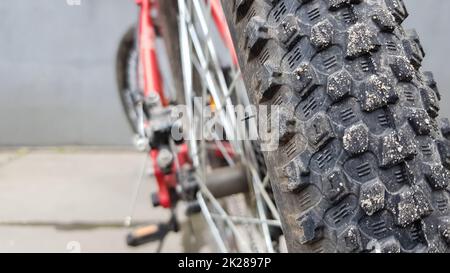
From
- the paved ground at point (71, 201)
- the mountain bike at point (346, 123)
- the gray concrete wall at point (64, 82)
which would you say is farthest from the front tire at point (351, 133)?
the gray concrete wall at point (64, 82)

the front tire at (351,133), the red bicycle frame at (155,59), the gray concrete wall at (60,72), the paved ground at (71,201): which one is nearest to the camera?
the front tire at (351,133)

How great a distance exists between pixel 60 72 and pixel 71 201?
3.08ft

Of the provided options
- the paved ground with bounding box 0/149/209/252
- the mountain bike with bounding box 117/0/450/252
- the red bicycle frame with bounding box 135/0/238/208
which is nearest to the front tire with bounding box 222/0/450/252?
the mountain bike with bounding box 117/0/450/252

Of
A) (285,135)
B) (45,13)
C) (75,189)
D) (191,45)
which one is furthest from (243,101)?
(45,13)

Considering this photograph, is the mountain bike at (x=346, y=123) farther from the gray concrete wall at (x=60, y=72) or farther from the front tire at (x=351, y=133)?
A: the gray concrete wall at (x=60, y=72)

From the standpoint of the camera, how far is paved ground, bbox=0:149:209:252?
1681 mm

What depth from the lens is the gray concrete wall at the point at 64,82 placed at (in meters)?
2.62

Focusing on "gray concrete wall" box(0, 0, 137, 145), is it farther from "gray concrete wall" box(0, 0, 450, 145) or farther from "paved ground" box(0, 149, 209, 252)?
"paved ground" box(0, 149, 209, 252)

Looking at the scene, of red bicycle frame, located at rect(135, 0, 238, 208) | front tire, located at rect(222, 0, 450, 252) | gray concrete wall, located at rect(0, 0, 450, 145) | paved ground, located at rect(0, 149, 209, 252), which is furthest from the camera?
gray concrete wall, located at rect(0, 0, 450, 145)

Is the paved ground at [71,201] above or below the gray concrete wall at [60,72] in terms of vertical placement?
below

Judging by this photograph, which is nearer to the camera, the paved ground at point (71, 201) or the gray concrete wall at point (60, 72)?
the paved ground at point (71, 201)

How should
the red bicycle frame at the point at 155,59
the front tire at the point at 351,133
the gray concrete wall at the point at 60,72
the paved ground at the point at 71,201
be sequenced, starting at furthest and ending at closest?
the gray concrete wall at the point at 60,72 → the paved ground at the point at 71,201 → the red bicycle frame at the point at 155,59 → the front tire at the point at 351,133
